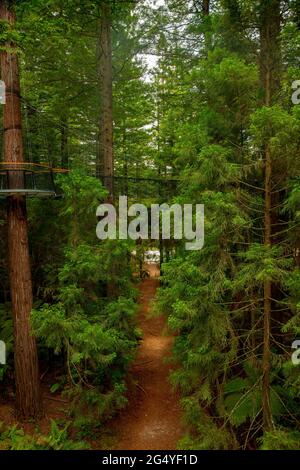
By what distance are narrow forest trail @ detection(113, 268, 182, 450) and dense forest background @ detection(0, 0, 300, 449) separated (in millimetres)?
670

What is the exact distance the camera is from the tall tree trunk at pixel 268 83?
6.11 meters

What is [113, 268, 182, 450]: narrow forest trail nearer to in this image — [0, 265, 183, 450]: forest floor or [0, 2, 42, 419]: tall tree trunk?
[0, 265, 183, 450]: forest floor

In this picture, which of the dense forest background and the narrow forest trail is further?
the narrow forest trail

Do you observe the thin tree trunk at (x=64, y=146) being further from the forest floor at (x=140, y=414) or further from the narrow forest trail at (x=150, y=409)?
the forest floor at (x=140, y=414)

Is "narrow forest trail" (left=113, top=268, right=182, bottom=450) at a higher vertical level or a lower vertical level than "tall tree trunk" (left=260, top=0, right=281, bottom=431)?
lower

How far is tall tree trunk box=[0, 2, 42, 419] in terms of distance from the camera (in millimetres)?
8117

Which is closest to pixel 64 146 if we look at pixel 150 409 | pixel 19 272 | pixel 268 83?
pixel 19 272

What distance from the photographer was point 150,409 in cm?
955

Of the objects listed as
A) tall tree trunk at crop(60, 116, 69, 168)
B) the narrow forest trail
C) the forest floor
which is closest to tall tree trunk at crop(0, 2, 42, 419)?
the forest floor

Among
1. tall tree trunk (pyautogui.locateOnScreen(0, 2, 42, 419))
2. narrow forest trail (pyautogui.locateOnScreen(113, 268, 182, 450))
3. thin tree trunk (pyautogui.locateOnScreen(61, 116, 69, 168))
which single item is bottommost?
narrow forest trail (pyautogui.locateOnScreen(113, 268, 182, 450))

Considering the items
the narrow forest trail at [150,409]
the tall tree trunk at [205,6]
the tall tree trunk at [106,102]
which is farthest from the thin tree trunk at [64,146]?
the narrow forest trail at [150,409]

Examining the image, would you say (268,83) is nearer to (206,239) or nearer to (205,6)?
(206,239)

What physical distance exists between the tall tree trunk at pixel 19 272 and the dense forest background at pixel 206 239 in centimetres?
55
